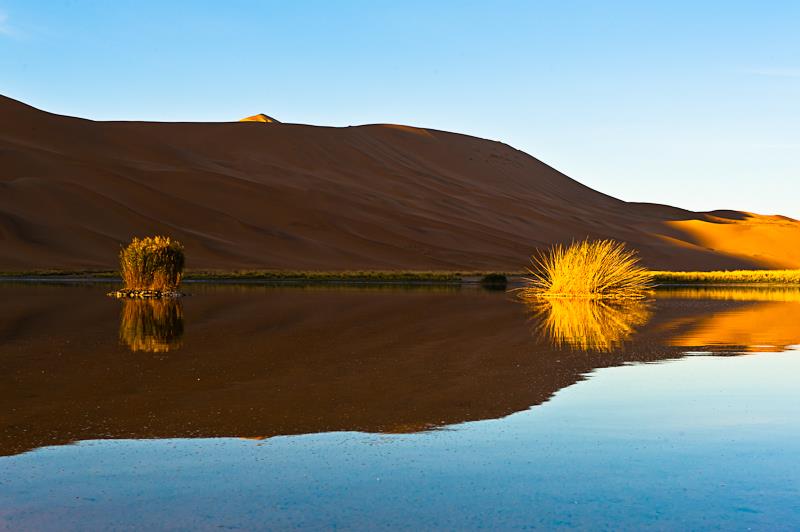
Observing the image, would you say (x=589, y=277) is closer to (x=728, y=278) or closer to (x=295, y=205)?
(x=728, y=278)

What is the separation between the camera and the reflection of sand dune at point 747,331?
14461mm

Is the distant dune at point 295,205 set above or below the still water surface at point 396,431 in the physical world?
above

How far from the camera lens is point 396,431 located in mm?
7285

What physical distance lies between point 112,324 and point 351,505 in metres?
12.6

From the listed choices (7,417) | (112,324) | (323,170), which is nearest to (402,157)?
(323,170)

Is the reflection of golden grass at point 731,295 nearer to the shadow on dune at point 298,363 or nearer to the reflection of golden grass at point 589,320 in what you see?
the reflection of golden grass at point 589,320

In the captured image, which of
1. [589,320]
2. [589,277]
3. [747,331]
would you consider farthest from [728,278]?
[747,331]

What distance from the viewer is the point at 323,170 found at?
320ft

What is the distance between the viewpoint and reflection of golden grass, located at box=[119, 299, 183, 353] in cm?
1341

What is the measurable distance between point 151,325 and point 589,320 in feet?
26.4

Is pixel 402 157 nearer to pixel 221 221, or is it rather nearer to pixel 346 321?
pixel 221 221

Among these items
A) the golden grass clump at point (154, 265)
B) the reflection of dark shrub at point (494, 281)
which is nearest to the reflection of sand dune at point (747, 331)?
the golden grass clump at point (154, 265)

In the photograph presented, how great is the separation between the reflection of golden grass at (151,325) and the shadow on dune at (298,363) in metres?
0.05

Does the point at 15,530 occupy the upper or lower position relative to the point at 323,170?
lower
